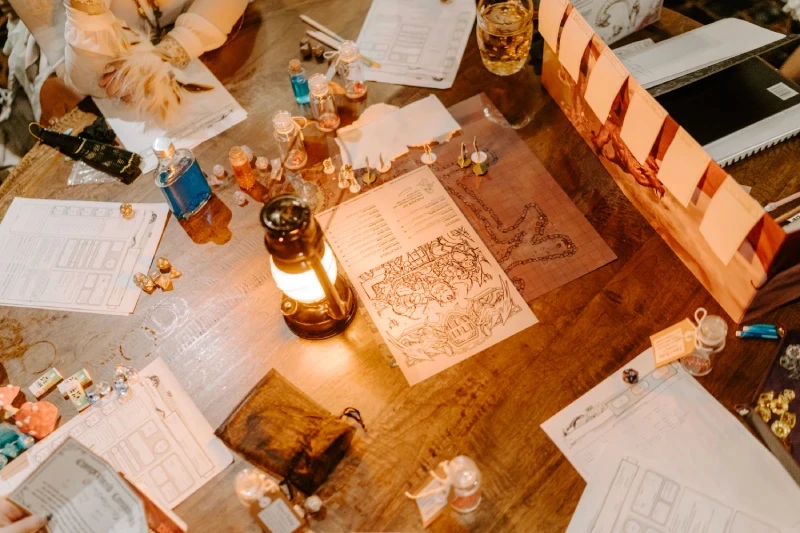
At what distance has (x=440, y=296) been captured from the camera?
105cm

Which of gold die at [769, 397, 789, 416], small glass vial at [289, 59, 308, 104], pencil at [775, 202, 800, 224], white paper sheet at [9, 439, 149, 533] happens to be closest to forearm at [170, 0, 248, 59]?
small glass vial at [289, 59, 308, 104]

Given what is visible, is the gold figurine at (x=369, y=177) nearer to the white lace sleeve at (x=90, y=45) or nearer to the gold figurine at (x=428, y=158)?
the gold figurine at (x=428, y=158)

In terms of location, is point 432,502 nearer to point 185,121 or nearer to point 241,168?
point 241,168

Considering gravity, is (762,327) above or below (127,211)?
above

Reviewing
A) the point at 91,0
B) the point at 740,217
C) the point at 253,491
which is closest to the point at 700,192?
the point at 740,217

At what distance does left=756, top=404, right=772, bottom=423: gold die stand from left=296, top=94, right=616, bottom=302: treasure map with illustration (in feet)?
1.02

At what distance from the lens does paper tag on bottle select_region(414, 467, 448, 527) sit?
0.85 m

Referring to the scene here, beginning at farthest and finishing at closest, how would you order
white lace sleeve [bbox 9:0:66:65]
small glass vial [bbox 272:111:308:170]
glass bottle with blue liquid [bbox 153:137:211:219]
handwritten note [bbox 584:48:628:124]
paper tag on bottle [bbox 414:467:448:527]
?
white lace sleeve [bbox 9:0:66:65]
small glass vial [bbox 272:111:308:170]
glass bottle with blue liquid [bbox 153:137:211:219]
handwritten note [bbox 584:48:628:124]
paper tag on bottle [bbox 414:467:448:527]

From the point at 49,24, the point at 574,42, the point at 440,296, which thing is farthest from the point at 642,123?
the point at 49,24

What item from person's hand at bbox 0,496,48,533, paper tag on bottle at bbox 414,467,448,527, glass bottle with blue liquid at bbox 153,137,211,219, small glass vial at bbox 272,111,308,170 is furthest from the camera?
small glass vial at bbox 272,111,308,170

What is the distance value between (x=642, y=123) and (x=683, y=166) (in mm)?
99

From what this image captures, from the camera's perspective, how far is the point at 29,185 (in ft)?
4.11

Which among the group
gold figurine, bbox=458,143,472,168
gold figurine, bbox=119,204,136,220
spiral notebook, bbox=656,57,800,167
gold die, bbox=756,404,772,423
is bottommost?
gold figurine, bbox=119,204,136,220

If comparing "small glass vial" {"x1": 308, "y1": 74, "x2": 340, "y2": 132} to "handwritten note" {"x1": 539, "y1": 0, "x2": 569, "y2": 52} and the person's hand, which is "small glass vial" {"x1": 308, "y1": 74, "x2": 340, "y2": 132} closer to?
"handwritten note" {"x1": 539, "y1": 0, "x2": 569, "y2": 52}
